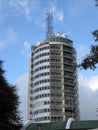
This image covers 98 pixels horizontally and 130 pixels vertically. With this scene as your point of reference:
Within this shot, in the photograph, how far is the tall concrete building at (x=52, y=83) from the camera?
163 m

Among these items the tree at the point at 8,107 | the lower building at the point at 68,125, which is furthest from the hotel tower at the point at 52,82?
the tree at the point at 8,107

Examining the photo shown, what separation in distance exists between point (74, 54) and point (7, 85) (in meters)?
142

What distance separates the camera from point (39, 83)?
546 ft

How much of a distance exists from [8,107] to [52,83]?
13045 centimetres

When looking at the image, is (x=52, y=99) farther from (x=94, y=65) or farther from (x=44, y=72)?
(x=94, y=65)

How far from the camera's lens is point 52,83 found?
167250 mm

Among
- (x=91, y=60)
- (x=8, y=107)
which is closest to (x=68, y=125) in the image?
(x=8, y=107)

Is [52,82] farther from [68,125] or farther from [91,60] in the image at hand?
[91,60]

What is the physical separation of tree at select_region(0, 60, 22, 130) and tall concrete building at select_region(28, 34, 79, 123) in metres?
123

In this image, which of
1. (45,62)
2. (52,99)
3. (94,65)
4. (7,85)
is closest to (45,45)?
(45,62)

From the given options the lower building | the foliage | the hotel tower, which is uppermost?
the hotel tower

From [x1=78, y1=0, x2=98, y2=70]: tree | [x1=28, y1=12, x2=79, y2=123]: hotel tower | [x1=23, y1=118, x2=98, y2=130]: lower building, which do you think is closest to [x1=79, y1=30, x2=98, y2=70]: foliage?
[x1=78, y1=0, x2=98, y2=70]: tree

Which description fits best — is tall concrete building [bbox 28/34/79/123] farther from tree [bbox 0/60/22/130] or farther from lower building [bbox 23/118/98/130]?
tree [bbox 0/60/22/130]

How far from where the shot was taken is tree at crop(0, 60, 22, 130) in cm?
3619
